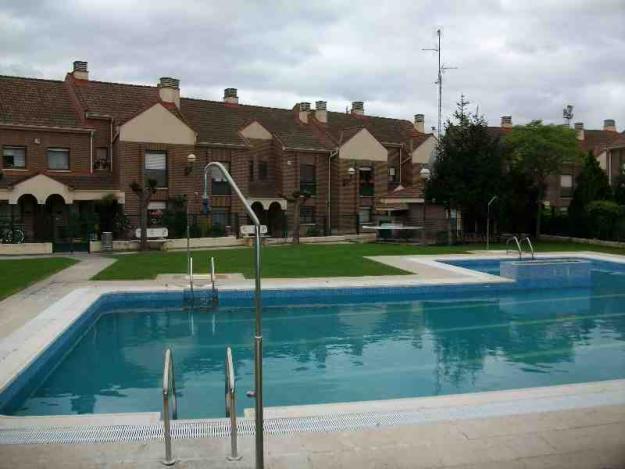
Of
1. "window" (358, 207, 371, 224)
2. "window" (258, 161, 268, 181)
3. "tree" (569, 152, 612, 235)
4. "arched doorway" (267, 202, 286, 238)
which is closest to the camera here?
"tree" (569, 152, 612, 235)

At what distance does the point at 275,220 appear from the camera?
3791cm

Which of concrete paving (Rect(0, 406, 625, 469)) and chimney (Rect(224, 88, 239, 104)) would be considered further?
chimney (Rect(224, 88, 239, 104))

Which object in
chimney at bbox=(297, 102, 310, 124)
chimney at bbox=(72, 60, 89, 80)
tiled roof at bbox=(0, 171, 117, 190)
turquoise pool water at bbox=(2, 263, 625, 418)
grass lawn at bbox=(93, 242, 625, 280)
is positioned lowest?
turquoise pool water at bbox=(2, 263, 625, 418)

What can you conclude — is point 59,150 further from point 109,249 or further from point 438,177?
point 438,177

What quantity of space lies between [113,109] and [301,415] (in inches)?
1183

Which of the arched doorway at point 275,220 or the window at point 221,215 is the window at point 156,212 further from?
the arched doorway at point 275,220

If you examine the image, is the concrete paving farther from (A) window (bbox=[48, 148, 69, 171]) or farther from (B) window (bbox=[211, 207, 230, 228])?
(B) window (bbox=[211, 207, 230, 228])

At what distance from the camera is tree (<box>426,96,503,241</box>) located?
30.0 m

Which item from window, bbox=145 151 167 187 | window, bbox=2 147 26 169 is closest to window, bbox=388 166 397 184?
window, bbox=145 151 167 187

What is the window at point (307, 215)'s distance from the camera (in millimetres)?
37787

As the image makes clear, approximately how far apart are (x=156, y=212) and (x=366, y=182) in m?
14.2

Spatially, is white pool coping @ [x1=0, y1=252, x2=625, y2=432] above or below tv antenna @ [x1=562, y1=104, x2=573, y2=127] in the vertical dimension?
below

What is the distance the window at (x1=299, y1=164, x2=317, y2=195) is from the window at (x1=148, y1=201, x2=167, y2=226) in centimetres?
904

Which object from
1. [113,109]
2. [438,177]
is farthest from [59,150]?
[438,177]
